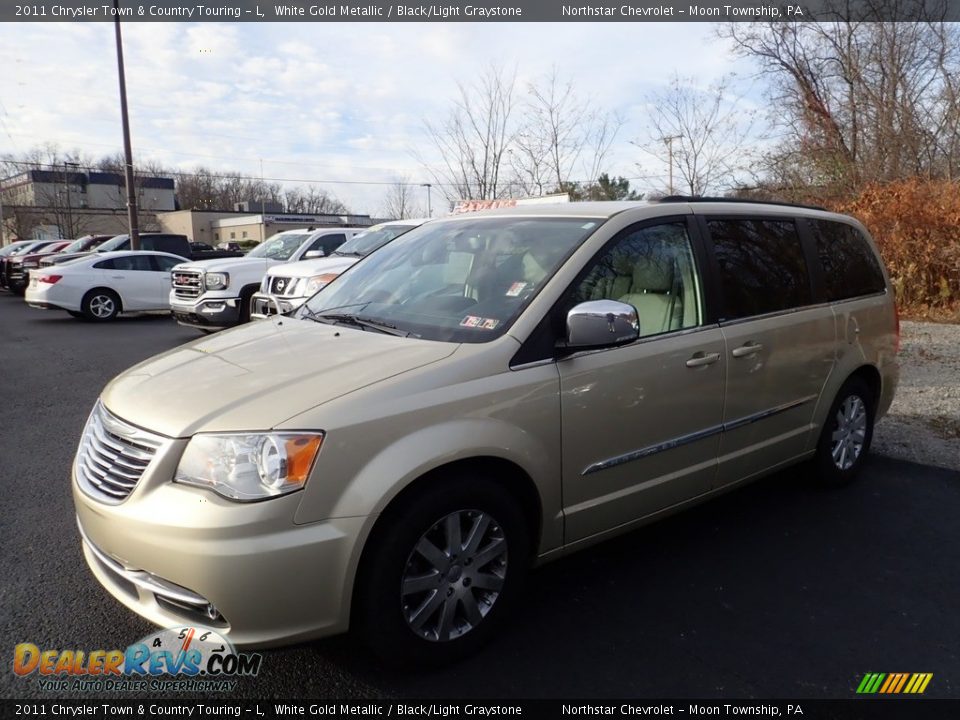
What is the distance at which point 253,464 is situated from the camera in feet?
7.80

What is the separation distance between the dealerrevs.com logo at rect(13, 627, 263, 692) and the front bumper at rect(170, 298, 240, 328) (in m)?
8.62

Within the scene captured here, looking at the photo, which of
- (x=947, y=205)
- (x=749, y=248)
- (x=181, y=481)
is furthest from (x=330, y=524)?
(x=947, y=205)

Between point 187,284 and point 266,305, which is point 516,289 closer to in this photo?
point 266,305

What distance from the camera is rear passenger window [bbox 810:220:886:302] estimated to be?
4555mm

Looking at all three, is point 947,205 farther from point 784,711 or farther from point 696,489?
point 784,711

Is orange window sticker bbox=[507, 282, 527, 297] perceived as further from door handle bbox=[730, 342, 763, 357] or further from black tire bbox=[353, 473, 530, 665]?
door handle bbox=[730, 342, 763, 357]

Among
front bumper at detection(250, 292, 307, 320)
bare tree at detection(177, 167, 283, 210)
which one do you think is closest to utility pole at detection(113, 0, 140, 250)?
front bumper at detection(250, 292, 307, 320)

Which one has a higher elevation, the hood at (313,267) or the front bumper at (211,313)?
the hood at (313,267)

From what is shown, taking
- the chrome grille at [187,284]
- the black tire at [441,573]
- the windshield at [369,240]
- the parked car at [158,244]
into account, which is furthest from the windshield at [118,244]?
the black tire at [441,573]

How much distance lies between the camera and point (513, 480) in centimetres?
292

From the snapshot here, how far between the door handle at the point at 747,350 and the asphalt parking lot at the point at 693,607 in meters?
1.09

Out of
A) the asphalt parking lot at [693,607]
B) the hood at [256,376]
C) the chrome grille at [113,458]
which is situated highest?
the hood at [256,376]

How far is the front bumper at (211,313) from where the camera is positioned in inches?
432

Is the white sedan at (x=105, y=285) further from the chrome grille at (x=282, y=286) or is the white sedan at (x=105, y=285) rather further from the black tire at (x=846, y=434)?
the black tire at (x=846, y=434)
